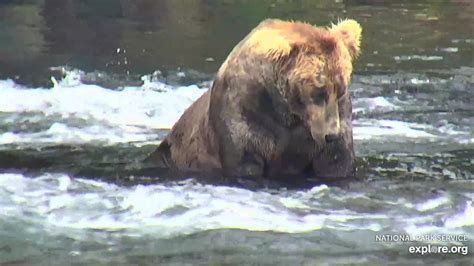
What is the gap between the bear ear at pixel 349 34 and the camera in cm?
783

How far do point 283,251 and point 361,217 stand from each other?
3.11 feet

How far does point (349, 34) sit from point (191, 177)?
171 centimetres

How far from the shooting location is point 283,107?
302 inches

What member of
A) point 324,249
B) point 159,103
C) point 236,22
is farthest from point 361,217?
point 236,22

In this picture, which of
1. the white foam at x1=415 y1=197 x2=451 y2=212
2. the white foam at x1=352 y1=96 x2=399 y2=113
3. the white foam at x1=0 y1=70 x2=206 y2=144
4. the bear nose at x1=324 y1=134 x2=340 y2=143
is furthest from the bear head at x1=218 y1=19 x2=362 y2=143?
the white foam at x1=352 y1=96 x2=399 y2=113

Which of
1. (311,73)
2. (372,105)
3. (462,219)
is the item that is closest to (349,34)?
(311,73)

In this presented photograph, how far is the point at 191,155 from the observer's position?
8656 millimetres

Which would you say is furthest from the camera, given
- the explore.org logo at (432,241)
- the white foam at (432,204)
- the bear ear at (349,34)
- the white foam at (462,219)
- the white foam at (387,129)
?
the white foam at (387,129)

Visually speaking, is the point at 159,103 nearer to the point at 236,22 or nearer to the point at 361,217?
the point at 361,217

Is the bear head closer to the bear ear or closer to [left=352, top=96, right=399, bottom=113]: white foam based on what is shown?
the bear ear

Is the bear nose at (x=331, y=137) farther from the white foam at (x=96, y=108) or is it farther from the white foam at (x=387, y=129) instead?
the white foam at (x=96, y=108)

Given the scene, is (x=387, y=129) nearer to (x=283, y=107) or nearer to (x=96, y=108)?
(x=283, y=107)

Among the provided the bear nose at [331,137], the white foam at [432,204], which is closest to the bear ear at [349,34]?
the bear nose at [331,137]

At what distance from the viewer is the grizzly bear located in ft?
24.2
